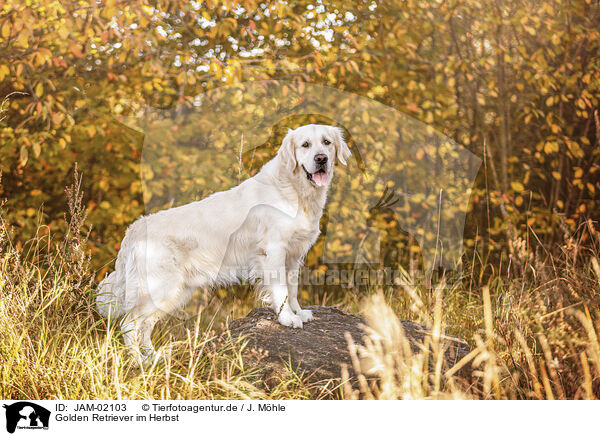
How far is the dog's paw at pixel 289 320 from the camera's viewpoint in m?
3.24

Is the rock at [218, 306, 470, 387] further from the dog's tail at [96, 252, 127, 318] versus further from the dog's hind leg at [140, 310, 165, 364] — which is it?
the dog's tail at [96, 252, 127, 318]

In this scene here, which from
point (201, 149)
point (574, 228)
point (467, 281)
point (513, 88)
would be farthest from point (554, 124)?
point (201, 149)

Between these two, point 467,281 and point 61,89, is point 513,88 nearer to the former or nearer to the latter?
point 467,281

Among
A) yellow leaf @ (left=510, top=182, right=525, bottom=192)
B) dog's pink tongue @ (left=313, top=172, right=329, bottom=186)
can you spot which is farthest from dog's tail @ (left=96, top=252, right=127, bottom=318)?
yellow leaf @ (left=510, top=182, right=525, bottom=192)

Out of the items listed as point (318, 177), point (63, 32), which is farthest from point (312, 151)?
point (63, 32)

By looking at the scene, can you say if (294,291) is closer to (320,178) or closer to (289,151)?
(320,178)

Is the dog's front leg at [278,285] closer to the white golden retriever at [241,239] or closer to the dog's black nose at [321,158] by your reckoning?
the white golden retriever at [241,239]

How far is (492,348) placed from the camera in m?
2.69

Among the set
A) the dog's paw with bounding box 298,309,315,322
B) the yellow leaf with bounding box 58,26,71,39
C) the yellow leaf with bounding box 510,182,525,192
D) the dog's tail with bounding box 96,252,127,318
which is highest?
the yellow leaf with bounding box 58,26,71,39
